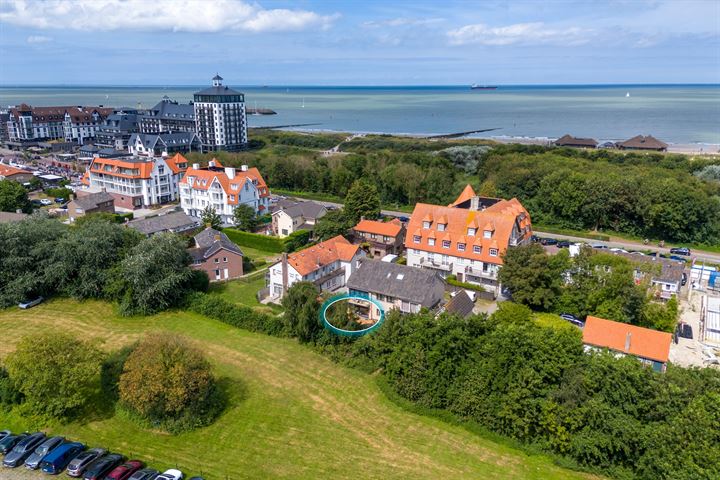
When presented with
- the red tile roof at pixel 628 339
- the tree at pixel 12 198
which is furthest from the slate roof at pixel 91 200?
the red tile roof at pixel 628 339

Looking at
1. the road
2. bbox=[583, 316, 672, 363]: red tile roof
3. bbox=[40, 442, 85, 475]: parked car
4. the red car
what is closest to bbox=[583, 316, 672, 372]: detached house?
bbox=[583, 316, 672, 363]: red tile roof

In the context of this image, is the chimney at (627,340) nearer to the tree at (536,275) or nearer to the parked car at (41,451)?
the tree at (536,275)

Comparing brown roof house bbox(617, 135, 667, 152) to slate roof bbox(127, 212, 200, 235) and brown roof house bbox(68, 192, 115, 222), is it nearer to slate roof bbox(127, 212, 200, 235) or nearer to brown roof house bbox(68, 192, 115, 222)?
slate roof bbox(127, 212, 200, 235)

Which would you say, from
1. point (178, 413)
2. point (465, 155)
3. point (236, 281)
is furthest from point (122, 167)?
point (465, 155)

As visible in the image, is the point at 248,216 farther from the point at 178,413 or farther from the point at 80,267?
the point at 178,413

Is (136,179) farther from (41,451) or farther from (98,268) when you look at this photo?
(41,451)
